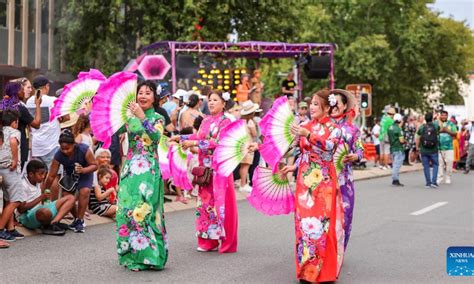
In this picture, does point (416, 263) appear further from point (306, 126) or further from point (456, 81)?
point (456, 81)

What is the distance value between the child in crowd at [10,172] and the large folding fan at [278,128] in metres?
3.35

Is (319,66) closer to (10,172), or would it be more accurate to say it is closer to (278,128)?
(10,172)

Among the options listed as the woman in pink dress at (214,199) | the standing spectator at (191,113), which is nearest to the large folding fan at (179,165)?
the woman in pink dress at (214,199)

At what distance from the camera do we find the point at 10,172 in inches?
409

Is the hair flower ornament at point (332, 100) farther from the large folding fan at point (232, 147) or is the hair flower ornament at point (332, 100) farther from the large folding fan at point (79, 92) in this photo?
the large folding fan at point (79, 92)

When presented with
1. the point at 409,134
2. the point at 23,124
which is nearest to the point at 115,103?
the point at 23,124

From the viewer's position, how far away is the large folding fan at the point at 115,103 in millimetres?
8648

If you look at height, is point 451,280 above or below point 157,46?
below

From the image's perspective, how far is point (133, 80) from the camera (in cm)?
870

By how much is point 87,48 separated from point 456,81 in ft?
94.9

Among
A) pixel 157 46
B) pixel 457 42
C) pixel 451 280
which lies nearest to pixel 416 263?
pixel 451 280

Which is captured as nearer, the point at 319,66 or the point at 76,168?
the point at 76,168

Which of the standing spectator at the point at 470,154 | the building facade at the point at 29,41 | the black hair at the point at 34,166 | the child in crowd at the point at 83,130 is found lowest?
the standing spectator at the point at 470,154

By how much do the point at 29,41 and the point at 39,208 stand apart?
2717 centimetres
